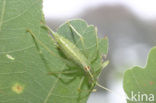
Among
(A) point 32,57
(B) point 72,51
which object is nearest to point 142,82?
(B) point 72,51

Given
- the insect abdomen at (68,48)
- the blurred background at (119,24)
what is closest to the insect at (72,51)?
the insect abdomen at (68,48)

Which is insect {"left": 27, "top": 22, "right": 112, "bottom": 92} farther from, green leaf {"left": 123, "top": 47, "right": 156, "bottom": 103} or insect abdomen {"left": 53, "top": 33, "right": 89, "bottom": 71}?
green leaf {"left": 123, "top": 47, "right": 156, "bottom": 103}

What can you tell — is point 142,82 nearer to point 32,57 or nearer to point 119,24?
point 32,57

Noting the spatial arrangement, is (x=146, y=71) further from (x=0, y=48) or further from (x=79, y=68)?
(x=0, y=48)

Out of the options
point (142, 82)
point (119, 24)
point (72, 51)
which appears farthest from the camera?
point (119, 24)

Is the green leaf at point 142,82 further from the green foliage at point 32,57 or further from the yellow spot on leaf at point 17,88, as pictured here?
the yellow spot on leaf at point 17,88

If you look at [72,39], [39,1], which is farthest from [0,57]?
[72,39]
